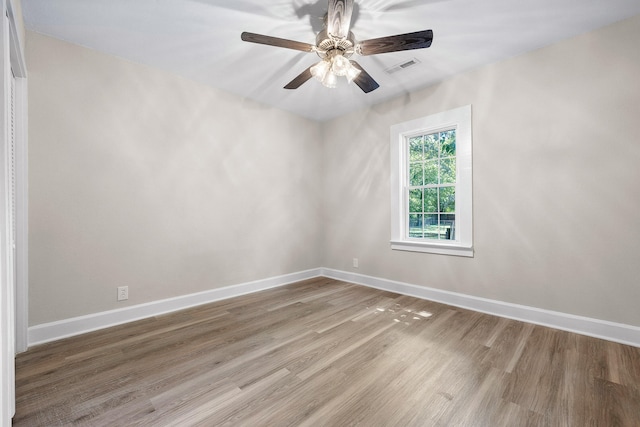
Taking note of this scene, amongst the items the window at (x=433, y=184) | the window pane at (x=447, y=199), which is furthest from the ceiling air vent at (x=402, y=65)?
the window pane at (x=447, y=199)

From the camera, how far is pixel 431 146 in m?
3.37

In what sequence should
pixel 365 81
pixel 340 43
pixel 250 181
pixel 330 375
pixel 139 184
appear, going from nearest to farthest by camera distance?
pixel 330 375 → pixel 340 43 → pixel 365 81 → pixel 139 184 → pixel 250 181

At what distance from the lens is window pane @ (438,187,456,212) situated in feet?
10.4

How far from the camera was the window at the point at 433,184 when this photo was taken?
117 inches

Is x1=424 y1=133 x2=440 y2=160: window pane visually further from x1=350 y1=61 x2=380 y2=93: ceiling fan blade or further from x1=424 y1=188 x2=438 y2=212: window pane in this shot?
x1=350 y1=61 x2=380 y2=93: ceiling fan blade

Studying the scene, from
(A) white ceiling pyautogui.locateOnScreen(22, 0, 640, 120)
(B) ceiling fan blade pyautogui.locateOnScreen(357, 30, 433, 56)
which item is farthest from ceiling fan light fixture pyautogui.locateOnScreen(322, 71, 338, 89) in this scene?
(A) white ceiling pyautogui.locateOnScreen(22, 0, 640, 120)

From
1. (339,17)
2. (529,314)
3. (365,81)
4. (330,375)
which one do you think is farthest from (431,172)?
(330,375)

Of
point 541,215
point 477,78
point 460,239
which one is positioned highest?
point 477,78

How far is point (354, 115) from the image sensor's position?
405 cm

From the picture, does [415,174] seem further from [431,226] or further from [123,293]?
[123,293]

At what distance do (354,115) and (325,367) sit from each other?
135 inches

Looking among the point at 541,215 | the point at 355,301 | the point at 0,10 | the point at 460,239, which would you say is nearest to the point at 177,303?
the point at 355,301

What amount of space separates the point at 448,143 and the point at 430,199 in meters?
0.71

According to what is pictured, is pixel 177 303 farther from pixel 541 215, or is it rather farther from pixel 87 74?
pixel 541 215
